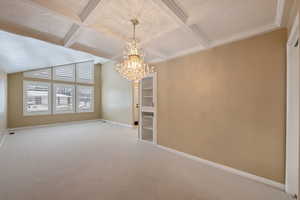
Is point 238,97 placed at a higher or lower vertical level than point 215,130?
higher

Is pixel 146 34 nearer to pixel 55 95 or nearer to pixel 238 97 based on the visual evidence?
pixel 238 97

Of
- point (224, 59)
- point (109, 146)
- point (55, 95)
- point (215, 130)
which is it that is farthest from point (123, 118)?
point (224, 59)

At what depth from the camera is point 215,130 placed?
239 centimetres

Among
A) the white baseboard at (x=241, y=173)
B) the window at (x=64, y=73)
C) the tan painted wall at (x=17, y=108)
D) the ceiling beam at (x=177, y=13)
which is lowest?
the white baseboard at (x=241, y=173)

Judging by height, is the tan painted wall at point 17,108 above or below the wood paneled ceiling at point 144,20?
below

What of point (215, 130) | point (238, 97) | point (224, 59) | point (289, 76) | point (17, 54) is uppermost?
point (17, 54)

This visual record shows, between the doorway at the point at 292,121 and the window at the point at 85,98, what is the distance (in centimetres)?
768

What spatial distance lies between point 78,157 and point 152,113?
2108mm

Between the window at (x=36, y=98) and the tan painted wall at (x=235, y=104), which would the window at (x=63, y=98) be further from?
the tan painted wall at (x=235, y=104)

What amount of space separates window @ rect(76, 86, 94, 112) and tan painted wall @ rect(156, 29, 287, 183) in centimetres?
574

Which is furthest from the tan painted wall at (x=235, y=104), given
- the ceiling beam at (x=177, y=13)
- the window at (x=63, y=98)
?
the window at (x=63, y=98)

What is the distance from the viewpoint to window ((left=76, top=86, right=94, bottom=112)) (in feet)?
22.2

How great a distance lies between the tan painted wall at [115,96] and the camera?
6.10 metres

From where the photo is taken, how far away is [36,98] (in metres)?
5.53
